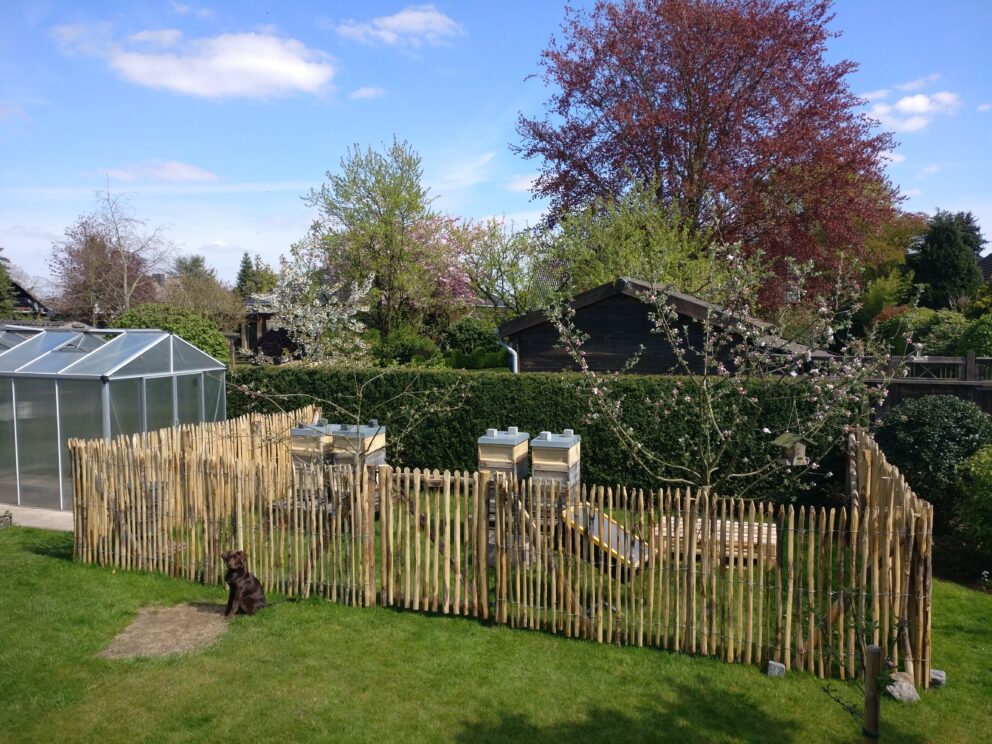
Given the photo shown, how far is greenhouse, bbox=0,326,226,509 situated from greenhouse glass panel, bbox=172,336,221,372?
0.16 metres

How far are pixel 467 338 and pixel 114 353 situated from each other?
17.9m

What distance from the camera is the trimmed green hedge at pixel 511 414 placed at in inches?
487

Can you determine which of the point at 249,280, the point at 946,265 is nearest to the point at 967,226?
the point at 946,265

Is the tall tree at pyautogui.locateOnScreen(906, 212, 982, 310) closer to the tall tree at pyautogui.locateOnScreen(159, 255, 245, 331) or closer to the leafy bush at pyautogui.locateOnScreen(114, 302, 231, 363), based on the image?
the leafy bush at pyautogui.locateOnScreen(114, 302, 231, 363)

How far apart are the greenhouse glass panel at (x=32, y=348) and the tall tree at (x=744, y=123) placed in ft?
51.5

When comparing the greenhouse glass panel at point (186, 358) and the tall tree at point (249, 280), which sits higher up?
the tall tree at point (249, 280)

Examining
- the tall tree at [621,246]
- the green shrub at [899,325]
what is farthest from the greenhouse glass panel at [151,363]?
the green shrub at [899,325]

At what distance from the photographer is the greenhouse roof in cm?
1233

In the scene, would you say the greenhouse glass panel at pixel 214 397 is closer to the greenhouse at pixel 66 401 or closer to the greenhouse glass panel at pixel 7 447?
the greenhouse at pixel 66 401

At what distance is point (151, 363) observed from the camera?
512 inches

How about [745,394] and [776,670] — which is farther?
[745,394]

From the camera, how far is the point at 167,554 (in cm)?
922

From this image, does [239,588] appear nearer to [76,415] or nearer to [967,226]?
[76,415]

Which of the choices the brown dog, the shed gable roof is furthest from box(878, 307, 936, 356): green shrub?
the brown dog
